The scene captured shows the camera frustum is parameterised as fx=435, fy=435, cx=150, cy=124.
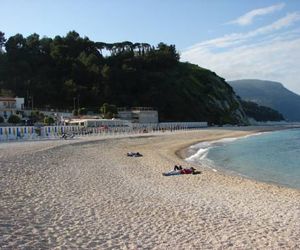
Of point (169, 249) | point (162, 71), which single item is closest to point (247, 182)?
point (169, 249)

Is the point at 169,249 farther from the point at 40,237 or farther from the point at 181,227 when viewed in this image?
the point at 40,237

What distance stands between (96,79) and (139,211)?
8751cm

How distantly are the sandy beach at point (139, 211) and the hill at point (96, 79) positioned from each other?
71.6 meters

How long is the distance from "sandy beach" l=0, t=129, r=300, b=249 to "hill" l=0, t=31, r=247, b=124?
71.6 m

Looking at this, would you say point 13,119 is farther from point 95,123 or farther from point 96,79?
point 96,79

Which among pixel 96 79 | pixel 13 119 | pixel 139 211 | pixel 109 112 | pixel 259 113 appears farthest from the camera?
pixel 259 113

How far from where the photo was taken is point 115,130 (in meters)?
63.6

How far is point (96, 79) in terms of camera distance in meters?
97.4

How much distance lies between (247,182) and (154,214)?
27.7 feet

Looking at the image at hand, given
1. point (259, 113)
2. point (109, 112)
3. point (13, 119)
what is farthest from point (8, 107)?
point (259, 113)

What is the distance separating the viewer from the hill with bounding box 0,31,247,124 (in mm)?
91250

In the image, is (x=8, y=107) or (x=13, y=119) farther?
(x=8, y=107)

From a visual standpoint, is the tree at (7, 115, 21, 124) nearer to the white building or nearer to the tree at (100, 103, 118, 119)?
the white building

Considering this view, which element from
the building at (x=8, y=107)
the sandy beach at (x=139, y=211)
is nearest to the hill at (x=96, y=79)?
the building at (x=8, y=107)
